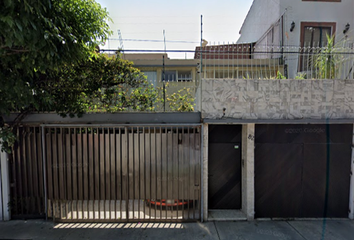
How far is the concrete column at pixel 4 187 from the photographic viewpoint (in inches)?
182

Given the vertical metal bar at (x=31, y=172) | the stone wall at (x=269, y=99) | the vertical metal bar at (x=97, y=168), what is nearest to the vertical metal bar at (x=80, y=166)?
the vertical metal bar at (x=97, y=168)

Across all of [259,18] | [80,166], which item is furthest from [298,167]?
[259,18]

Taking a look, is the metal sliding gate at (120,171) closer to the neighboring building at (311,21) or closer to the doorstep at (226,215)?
the doorstep at (226,215)

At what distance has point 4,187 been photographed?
4.62 metres

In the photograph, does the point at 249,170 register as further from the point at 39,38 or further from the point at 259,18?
the point at 259,18

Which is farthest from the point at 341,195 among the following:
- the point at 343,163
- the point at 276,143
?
the point at 276,143

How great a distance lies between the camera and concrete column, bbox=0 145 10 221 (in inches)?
182

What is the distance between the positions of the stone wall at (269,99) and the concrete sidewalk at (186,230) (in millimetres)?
2550

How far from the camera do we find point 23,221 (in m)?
4.62

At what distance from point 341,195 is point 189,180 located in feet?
12.7

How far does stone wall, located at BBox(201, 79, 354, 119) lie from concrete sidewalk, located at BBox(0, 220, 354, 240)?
2550mm

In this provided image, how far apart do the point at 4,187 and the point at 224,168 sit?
17.8 feet

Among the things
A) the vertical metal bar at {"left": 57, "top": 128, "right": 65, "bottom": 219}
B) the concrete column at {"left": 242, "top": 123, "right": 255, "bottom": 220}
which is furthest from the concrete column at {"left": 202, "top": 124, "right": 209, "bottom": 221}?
the vertical metal bar at {"left": 57, "top": 128, "right": 65, "bottom": 219}

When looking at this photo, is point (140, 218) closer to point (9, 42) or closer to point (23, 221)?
point (23, 221)
